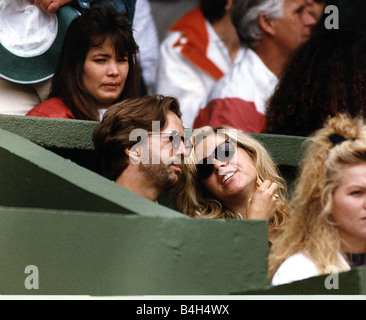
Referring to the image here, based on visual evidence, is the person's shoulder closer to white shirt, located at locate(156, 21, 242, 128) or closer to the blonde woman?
the blonde woman

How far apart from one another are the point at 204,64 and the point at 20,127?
219 cm

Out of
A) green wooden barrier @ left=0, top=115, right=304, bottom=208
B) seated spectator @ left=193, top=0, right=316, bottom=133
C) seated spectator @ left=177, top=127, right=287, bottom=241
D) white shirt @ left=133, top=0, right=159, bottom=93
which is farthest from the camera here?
white shirt @ left=133, top=0, right=159, bottom=93

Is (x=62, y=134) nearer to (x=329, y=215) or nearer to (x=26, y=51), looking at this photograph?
(x=26, y=51)

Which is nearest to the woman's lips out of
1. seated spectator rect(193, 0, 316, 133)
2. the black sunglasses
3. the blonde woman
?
the black sunglasses

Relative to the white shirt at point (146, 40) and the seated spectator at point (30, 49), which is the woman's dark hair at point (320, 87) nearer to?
the white shirt at point (146, 40)

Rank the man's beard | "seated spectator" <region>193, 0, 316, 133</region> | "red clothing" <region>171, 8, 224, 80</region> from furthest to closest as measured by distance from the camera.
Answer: "red clothing" <region>171, 8, 224, 80</region> → "seated spectator" <region>193, 0, 316, 133</region> → the man's beard

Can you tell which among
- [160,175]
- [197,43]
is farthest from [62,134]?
[197,43]

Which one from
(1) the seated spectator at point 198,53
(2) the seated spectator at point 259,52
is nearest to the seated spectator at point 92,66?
(2) the seated spectator at point 259,52

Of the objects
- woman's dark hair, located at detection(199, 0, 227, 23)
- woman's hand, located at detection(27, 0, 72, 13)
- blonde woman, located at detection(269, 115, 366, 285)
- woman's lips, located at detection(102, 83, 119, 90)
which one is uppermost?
woman's dark hair, located at detection(199, 0, 227, 23)

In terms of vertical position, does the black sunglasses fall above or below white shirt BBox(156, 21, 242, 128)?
below

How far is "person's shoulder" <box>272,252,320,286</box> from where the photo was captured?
4145mm

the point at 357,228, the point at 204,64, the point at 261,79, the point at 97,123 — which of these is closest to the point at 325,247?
the point at 357,228

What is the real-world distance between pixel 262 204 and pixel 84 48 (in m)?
1.41

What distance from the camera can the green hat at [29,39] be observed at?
5.68 meters
